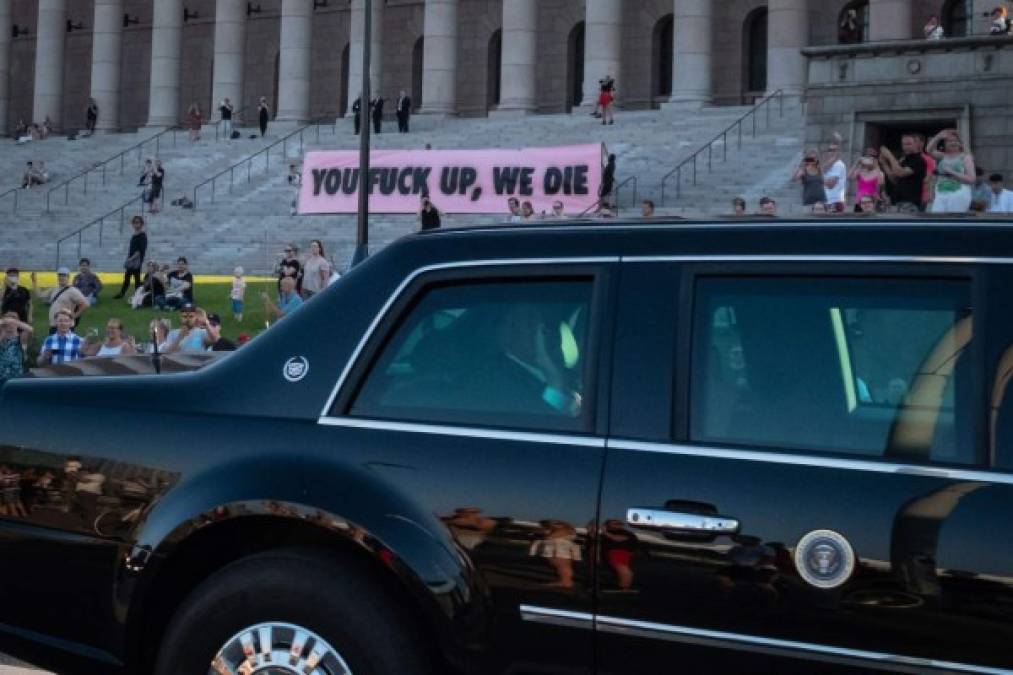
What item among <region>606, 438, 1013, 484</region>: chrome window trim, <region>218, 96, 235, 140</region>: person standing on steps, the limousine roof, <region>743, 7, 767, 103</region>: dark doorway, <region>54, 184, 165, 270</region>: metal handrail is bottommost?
<region>606, 438, 1013, 484</region>: chrome window trim

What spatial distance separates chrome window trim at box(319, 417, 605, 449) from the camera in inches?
157

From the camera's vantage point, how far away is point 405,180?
35.1m

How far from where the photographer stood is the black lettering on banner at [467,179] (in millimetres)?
33694

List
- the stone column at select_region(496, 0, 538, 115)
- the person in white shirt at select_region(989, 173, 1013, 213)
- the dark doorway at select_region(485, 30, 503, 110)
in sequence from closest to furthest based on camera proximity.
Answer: the person in white shirt at select_region(989, 173, 1013, 213) → the stone column at select_region(496, 0, 538, 115) → the dark doorway at select_region(485, 30, 503, 110)

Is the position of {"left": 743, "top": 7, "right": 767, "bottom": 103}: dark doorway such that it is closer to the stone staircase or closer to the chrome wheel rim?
the stone staircase

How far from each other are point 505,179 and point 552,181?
144cm

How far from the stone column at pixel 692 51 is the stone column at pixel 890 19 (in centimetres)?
558

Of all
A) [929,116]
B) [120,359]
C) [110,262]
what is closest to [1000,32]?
[929,116]

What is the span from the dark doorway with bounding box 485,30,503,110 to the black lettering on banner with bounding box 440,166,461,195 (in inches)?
951

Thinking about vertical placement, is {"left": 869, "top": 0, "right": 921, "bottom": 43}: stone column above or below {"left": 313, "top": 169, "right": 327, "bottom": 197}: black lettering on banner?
above

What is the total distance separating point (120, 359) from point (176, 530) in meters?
1.26

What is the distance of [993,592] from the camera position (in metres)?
3.38

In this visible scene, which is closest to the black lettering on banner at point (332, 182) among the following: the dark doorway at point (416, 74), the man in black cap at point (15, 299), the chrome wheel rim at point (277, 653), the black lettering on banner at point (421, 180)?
the black lettering on banner at point (421, 180)

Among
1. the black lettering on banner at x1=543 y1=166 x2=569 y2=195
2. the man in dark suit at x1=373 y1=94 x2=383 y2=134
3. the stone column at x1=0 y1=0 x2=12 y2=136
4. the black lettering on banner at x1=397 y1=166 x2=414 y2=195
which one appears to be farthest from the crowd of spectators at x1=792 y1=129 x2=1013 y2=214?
the stone column at x1=0 y1=0 x2=12 y2=136
